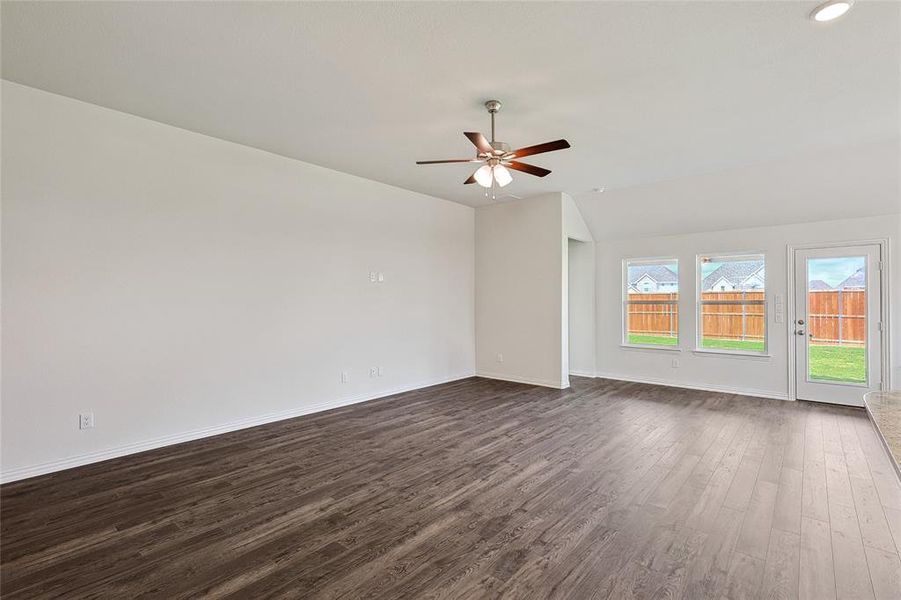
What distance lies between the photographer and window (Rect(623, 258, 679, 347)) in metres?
6.57

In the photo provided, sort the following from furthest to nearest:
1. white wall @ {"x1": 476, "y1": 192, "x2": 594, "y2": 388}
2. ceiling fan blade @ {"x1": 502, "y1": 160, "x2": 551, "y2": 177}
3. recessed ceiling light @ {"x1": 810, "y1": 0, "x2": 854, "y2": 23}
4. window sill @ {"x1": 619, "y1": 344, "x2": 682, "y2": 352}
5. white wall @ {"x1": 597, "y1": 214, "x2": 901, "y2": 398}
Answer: window sill @ {"x1": 619, "y1": 344, "x2": 682, "y2": 352} → white wall @ {"x1": 476, "y1": 192, "x2": 594, "y2": 388} → white wall @ {"x1": 597, "y1": 214, "x2": 901, "y2": 398} → ceiling fan blade @ {"x1": 502, "y1": 160, "x2": 551, "y2": 177} → recessed ceiling light @ {"x1": 810, "y1": 0, "x2": 854, "y2": 23}

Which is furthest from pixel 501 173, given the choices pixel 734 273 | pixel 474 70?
pixel 734 273

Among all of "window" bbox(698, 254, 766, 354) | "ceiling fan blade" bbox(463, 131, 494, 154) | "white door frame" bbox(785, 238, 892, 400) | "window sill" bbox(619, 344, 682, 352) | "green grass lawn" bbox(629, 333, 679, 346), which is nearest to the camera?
"ceiling fan blade" bbox(463, 131, 494, 154)

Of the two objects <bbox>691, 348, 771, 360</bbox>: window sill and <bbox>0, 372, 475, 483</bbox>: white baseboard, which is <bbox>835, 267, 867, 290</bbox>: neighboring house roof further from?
<bbox>0, 372, 475, 483</bbox>: white baseboard

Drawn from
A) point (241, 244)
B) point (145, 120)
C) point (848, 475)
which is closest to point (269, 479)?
point (241, 244)

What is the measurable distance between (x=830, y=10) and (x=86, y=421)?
567 centimetres

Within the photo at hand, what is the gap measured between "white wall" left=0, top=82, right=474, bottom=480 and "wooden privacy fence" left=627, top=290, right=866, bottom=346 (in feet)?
13.4

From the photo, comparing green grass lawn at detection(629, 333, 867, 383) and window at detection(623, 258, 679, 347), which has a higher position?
window at detection(623, 258, 679, 347)

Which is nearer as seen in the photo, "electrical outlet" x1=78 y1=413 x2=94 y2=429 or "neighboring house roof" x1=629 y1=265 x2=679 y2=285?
"electrical outlet" x1=78 y1=413 x2=94 y2=429

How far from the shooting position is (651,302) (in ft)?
22.2

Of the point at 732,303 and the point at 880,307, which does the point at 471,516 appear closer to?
the point at 732,303

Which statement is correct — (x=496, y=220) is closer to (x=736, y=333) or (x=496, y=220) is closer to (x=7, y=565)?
(x=736, y=333)

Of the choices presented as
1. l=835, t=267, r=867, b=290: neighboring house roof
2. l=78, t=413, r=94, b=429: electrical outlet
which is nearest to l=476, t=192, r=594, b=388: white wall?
l=835, t=267, r=867, b=290: neighboring house roof

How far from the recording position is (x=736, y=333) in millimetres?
6047
